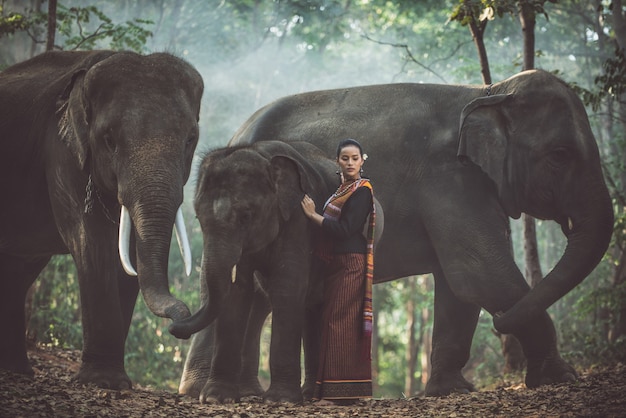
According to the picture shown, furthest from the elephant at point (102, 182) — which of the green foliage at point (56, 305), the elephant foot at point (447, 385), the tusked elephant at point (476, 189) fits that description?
the green foliage at point (56, 305)

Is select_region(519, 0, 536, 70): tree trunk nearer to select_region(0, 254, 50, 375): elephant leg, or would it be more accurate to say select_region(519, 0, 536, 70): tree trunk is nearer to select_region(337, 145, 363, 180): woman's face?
select_region(337, 145, 363, 180): woman's face

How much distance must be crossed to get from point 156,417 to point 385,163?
3.46 m

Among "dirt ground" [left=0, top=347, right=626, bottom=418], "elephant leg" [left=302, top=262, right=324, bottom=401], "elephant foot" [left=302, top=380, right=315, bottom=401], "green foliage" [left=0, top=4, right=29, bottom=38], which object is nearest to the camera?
"dirt ground" [left=0, top=347, right=626, bottom=418]

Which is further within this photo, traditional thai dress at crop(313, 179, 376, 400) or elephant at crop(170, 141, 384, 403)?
traditional thai dress at crop(313, 179, 376, 400)

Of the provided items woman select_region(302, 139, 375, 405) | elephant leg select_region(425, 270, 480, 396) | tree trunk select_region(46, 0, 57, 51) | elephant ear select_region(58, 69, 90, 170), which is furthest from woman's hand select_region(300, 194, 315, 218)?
tree trunk select_region(46, 0, 57, 51)

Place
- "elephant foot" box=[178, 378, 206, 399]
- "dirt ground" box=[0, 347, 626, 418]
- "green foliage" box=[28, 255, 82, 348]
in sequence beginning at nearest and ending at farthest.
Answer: "dirt ground" box=[0, 347, 626, 418], "elephant foot" box=[178, 378, 206, 399], "green foliage" box=[28, 255, 82, 348]

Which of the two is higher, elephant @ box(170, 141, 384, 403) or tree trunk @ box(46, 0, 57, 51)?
tree trunk @ box(46, 0, 57, 51)

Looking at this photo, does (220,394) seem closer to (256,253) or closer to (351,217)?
(256,253)

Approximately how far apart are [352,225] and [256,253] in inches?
26.7

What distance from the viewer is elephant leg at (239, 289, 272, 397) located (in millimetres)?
→ 6176

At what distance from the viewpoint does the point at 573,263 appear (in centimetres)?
660

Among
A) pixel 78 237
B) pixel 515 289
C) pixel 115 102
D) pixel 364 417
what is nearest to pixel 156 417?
pixel 364 417

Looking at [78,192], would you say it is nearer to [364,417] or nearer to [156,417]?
[156,417]

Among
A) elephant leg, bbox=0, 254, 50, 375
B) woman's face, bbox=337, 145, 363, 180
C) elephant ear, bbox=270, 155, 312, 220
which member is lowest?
elephant leg, bbox=0, 254, 50, 375
